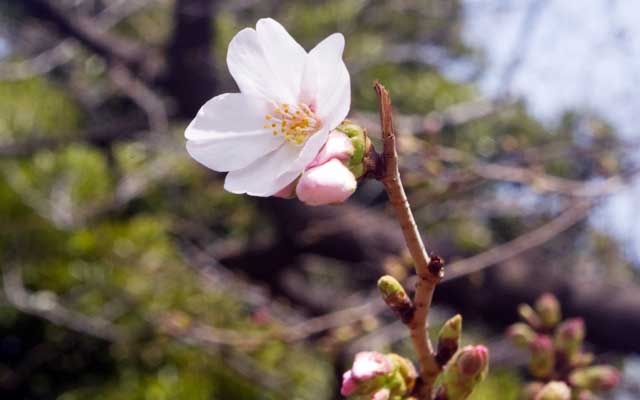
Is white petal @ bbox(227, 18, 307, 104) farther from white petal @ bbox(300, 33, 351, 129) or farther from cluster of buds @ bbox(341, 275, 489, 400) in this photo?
cluster of buds @ bbox(341, 275, 489, 400)

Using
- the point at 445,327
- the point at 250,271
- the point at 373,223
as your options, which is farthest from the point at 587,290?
the point at 445,327

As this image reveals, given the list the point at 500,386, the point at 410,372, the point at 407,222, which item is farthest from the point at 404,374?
the point at 500,386

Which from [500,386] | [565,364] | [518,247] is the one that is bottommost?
[500,386]

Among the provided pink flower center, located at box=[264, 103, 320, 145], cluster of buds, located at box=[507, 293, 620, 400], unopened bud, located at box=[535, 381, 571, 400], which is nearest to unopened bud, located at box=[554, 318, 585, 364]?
cluster of buds, located at box=[507, 293, 620, 400]

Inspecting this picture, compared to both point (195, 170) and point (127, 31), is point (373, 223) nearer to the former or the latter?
point (195, 170)

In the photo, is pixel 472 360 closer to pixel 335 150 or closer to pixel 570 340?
pixel 335 150
